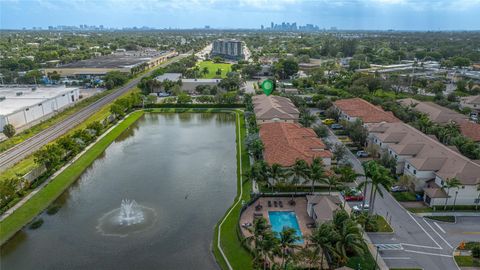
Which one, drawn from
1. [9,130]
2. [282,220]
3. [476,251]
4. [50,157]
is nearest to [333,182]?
[282,220]

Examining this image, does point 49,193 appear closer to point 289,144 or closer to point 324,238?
point 289,144

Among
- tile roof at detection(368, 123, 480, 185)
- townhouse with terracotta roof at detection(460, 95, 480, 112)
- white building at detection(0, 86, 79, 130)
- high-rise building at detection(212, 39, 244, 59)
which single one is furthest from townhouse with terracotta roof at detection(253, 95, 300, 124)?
high-rise building at detection(212, 39, 244, 59)

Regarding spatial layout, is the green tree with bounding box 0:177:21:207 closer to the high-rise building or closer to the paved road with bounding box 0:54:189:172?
the paved road with bounding box 0:54:189:172

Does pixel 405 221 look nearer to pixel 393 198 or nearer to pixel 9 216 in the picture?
pixel 393 198

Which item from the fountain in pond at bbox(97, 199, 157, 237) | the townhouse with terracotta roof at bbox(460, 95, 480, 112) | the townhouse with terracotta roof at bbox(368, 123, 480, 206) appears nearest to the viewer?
the fountain in pond at bbox(97, 199, 157, 237)

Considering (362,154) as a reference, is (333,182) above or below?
above

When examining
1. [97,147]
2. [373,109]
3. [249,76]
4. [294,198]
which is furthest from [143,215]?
[249,76]

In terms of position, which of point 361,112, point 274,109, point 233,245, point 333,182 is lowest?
point 233,245

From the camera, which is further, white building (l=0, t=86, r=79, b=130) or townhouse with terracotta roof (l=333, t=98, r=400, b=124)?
white building (l=0, t=86, r=79, b=130)
